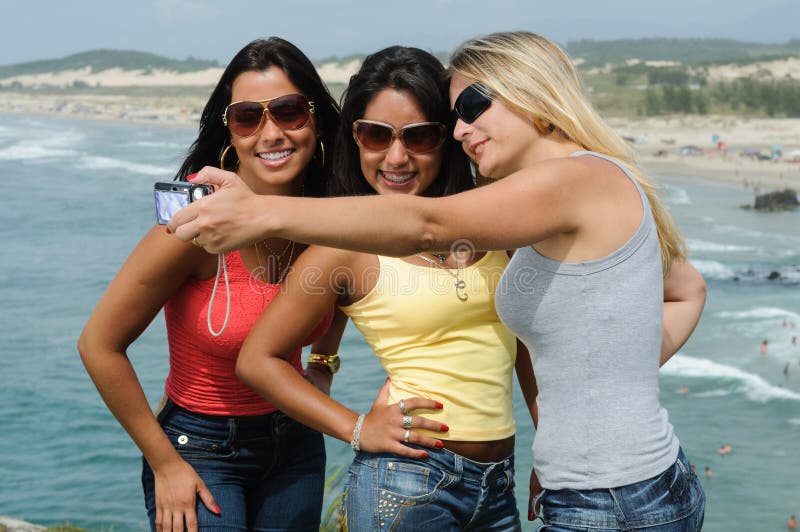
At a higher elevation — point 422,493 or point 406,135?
point 406,135

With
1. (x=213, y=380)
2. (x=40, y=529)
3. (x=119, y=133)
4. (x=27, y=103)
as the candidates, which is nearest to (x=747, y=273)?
(x=40, y=529)

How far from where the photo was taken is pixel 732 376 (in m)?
14.6

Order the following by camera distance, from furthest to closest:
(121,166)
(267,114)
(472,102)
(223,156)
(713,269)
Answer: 1. (121,166)
2. (713,269)
3. (223,156)
4. (267,114)
5. (472,102)

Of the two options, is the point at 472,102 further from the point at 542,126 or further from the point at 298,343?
the point at 298,343

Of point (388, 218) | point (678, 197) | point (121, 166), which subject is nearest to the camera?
point (388, 218)

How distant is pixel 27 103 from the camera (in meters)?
105

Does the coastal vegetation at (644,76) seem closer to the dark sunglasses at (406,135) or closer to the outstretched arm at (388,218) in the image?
the dark sunglasses at (406,135)

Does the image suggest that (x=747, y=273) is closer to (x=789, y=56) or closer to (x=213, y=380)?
(x=213, y=380)

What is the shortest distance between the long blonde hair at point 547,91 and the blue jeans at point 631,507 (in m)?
0.73

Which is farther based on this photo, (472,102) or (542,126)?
(472,102)

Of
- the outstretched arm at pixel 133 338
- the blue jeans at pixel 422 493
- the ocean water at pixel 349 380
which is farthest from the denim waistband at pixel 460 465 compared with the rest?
the ocean water at pixel 349 380

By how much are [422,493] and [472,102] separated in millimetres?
1095

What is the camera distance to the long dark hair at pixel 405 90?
9.65 ft

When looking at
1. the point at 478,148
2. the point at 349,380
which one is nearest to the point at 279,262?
the point at 478,148
